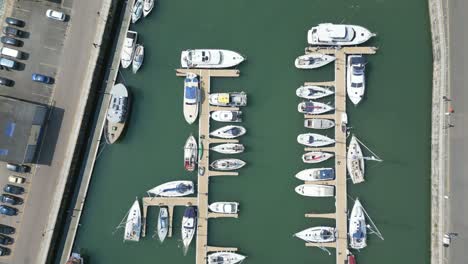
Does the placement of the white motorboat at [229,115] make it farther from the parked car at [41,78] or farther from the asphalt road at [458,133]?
the asphalt road at [458,133]

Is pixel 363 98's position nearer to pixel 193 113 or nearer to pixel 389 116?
pixel 389 116

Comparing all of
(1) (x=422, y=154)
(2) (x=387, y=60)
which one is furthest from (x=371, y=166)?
(2) (x=387, y=60)

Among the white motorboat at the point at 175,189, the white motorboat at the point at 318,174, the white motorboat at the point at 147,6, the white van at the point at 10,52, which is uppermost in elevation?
the white motorboat at the point at 147,6

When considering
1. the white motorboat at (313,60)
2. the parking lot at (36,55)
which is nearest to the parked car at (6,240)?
the parking lot at (36,55)

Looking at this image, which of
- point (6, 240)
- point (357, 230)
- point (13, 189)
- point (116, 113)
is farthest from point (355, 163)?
point (6, 240)

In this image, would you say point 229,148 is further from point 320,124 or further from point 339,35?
point 339,35

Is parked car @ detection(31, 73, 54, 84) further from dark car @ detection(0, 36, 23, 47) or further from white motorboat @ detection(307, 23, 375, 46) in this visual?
white motorboat @ detection(307, 23, 375, 46)

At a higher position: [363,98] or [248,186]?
[363,98]
